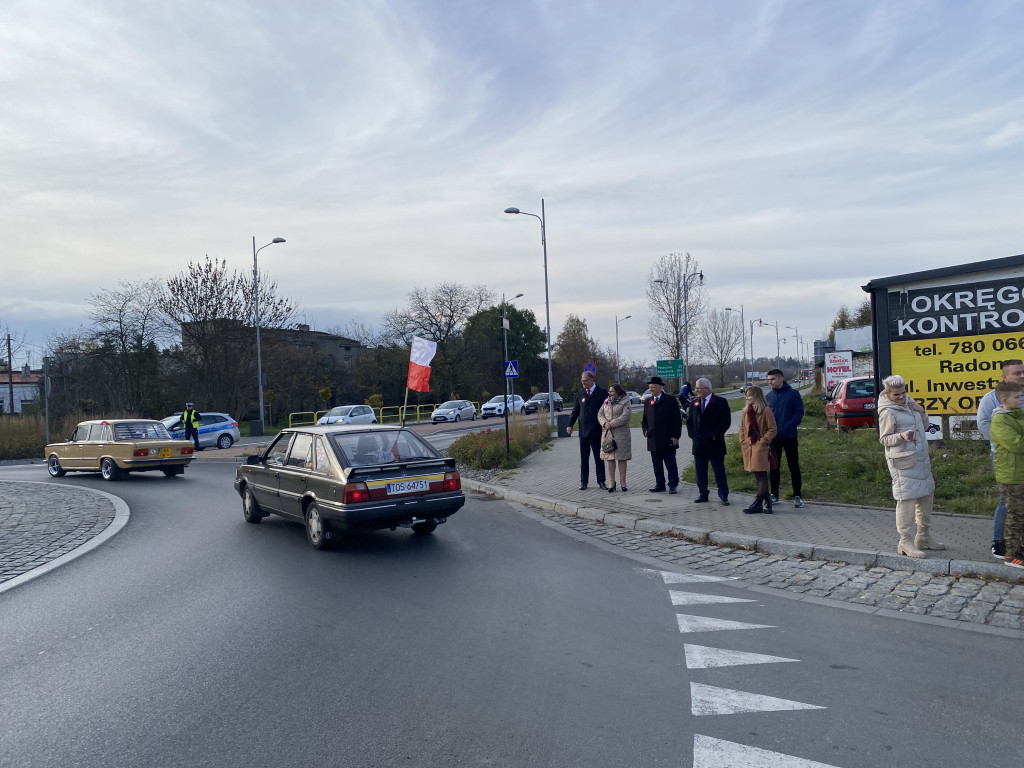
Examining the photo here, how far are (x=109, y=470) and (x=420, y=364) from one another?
784 centimetres

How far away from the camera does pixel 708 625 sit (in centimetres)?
568

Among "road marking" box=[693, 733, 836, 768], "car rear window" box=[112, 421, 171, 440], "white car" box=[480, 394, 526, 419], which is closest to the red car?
"car rear window" box=[112, 421, 171, 440]

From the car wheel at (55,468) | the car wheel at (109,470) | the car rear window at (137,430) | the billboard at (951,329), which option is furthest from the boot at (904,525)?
the car wheel at (55,468)

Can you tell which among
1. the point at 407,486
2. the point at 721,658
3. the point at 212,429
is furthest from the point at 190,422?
the point at 721,658

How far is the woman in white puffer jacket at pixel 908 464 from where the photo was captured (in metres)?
7.14

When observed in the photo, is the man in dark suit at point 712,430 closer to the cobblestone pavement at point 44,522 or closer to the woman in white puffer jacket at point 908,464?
the woman in white puffer jacket at point 908,464

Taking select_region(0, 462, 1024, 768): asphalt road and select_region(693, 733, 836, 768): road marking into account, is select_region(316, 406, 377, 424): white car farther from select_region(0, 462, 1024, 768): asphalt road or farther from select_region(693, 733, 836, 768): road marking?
select_region(693, 733, 836, 768): road marking

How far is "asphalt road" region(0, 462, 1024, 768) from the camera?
3705 millimetres

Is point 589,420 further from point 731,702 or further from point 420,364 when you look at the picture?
point 731,702

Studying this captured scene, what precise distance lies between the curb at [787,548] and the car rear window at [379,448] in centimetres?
267

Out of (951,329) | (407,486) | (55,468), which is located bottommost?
(55,468)

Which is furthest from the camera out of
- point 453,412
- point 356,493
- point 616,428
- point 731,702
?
point 453,412

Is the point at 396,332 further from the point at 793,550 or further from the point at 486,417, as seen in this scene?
the point at 793,550

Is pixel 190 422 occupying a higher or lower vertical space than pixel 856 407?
lower
